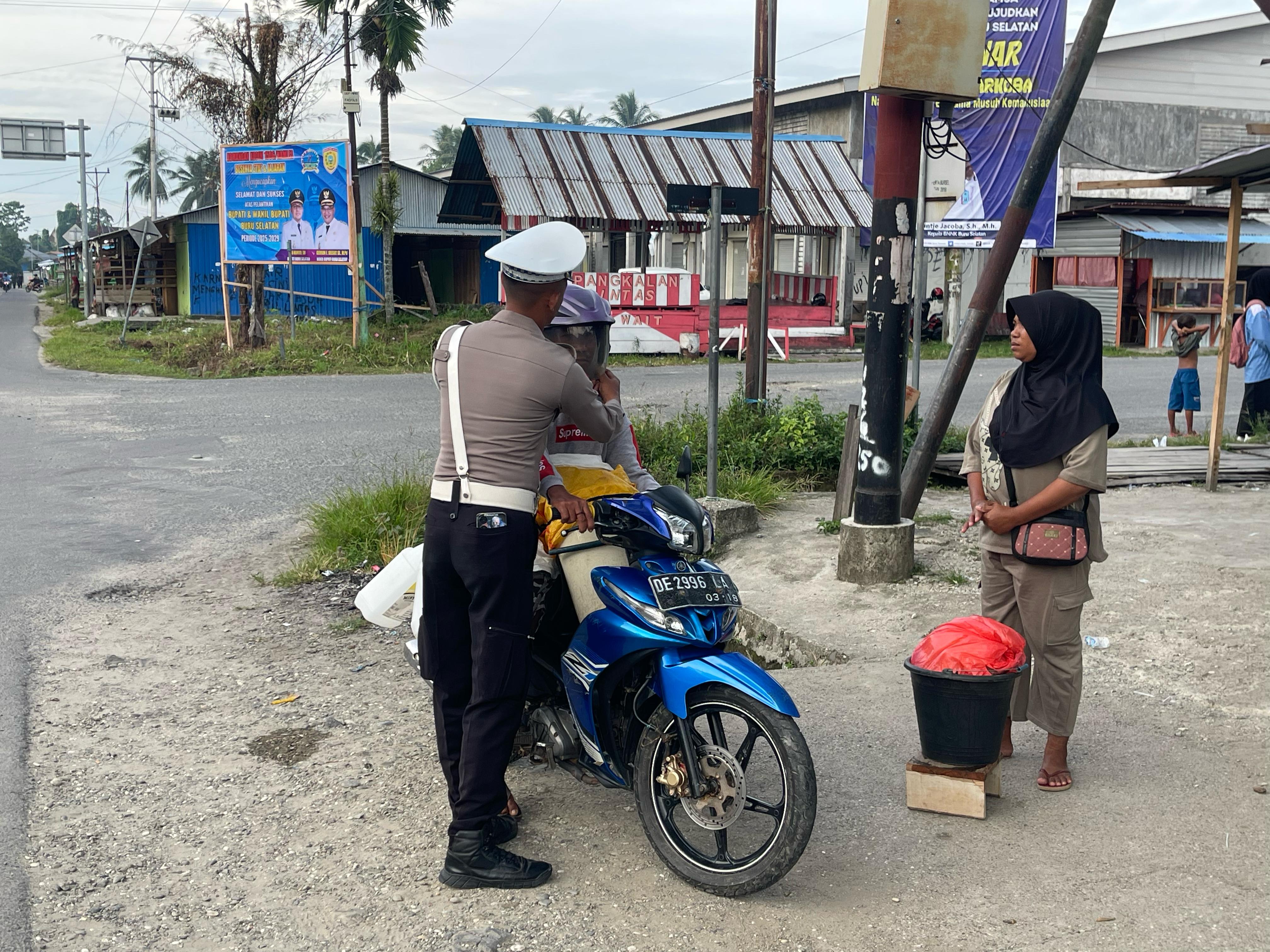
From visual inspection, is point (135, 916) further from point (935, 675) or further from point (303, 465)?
point (303, 465)

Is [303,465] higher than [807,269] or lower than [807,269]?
lower

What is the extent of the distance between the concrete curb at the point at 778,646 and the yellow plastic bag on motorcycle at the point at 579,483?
1.92m

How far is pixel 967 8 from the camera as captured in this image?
6168mm

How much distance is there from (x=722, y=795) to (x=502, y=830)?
2.52 feet

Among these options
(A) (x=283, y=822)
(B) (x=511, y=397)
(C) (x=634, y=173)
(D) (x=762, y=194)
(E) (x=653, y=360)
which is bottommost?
(A) (x=283, y=822)

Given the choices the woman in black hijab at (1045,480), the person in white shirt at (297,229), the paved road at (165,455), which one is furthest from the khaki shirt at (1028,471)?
the person in white shirt at (297,229)

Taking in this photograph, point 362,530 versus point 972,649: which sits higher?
point 972,649

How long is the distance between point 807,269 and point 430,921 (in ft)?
102

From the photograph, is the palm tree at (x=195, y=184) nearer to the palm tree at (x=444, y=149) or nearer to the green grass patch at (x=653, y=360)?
the palm tree at (x=444, y=149)

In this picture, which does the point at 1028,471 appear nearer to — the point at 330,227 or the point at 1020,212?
the point at 1020,212

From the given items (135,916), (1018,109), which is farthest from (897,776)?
(1018,109)

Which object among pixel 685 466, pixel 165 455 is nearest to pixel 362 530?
pixel 685 466

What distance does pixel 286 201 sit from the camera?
73.4 ft

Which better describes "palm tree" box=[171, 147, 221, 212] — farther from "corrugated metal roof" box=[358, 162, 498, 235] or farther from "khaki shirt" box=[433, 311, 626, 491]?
"khaki shirt" box=[433, 311, 626, 491]
